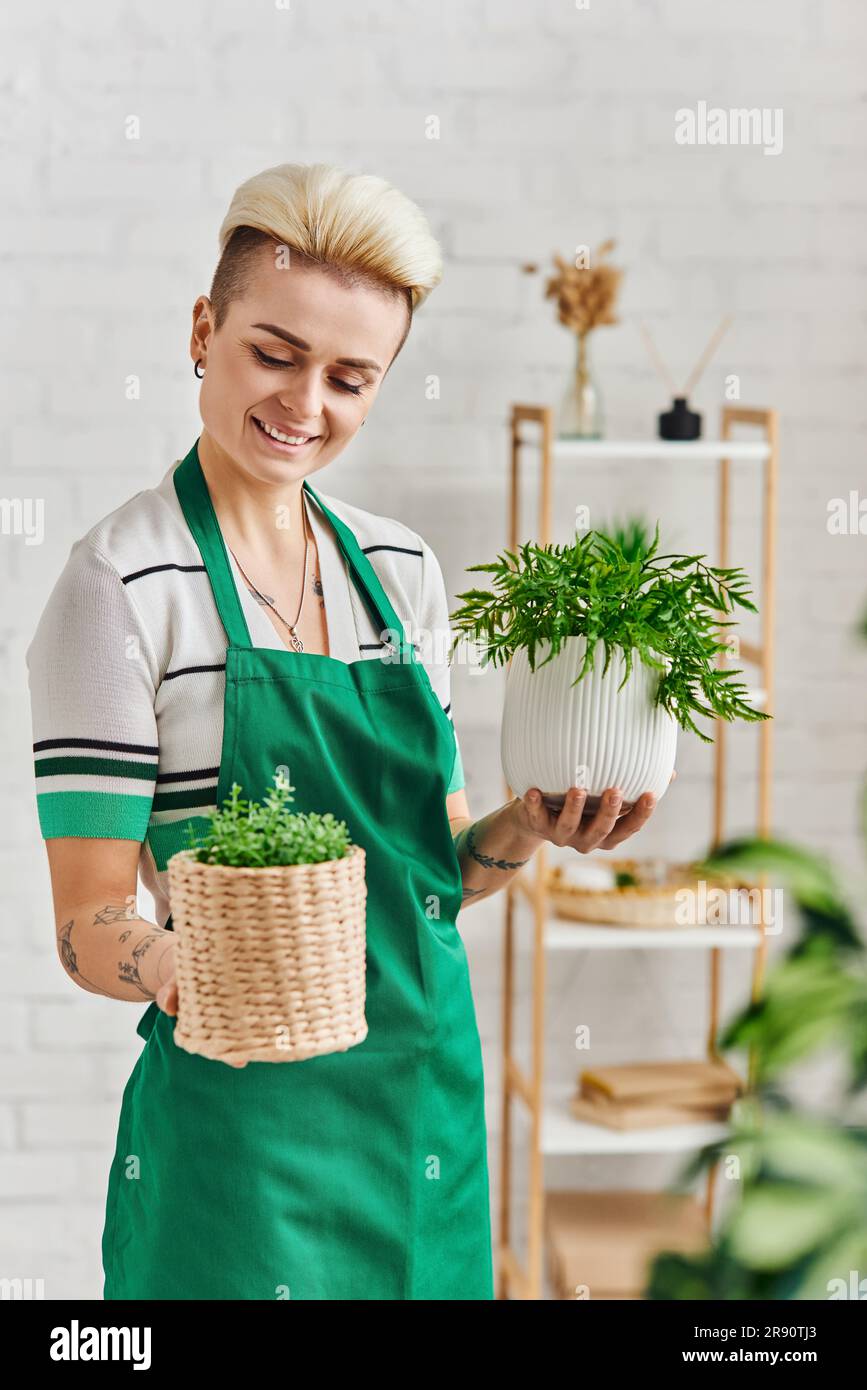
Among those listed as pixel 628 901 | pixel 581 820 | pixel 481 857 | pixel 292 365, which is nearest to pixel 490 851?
pixel 481 857

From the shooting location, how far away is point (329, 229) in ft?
3.90

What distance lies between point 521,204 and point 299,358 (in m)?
1.34

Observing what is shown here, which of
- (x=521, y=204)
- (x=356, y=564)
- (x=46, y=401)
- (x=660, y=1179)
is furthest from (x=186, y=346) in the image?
(x=660, y=1179)

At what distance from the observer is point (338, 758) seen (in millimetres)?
1304

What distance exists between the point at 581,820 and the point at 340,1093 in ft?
1.09

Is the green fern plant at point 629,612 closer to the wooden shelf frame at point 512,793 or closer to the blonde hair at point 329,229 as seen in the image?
the blonde hair at point 329,229

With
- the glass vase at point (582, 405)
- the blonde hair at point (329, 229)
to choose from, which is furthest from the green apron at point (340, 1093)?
the glass vase at point (582, 405)

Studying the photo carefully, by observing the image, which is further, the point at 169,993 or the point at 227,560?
the point at 227,560

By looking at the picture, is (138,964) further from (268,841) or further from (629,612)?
(629,612)

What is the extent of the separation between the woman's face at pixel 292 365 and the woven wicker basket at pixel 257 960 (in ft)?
1.35

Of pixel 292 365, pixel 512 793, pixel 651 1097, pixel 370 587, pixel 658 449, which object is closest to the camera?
pixel 292 365

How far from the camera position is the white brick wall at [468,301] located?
2.31 metres

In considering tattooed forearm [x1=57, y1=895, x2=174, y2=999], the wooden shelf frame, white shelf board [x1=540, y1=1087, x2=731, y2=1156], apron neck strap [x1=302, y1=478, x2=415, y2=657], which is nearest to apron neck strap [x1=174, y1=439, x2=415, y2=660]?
apron neck strap [x1=302, y1=478, x2=415, y2=657]
